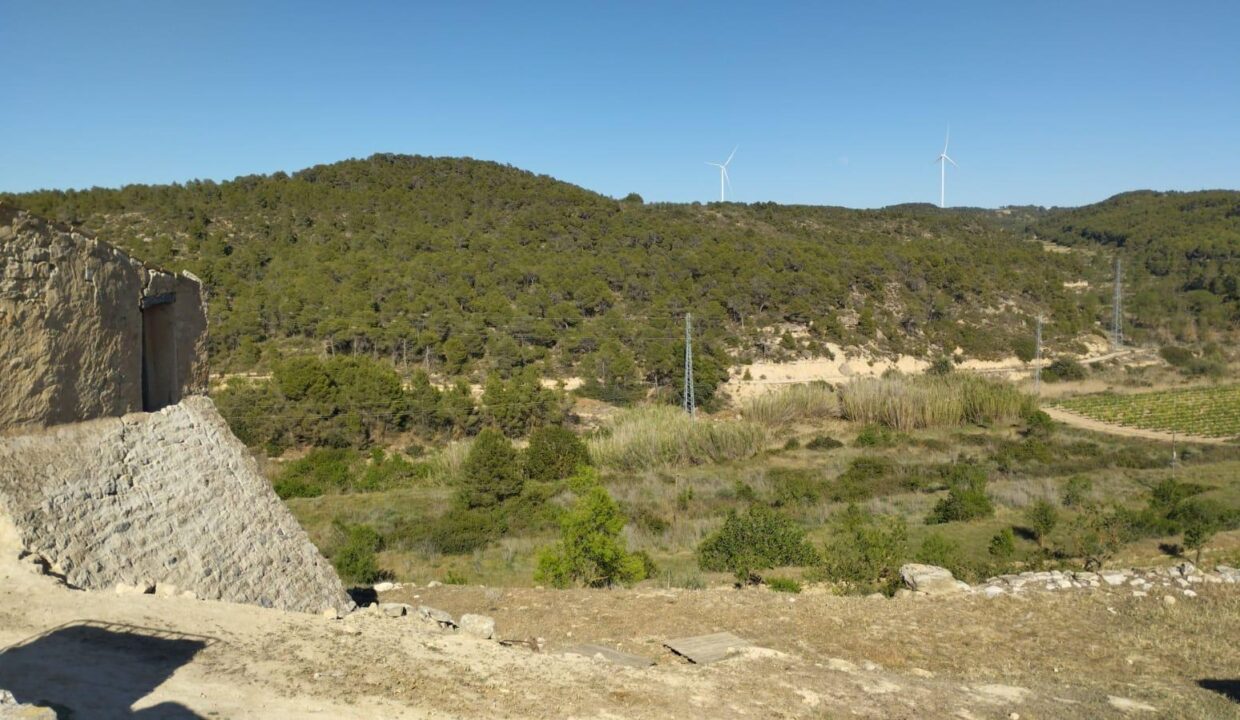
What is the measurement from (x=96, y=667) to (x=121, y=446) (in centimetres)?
269

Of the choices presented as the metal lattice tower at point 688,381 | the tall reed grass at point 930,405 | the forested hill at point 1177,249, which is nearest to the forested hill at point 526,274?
the metal lattice tower at point 688,381

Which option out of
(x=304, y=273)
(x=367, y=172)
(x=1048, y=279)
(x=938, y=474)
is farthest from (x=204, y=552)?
(x=1048, y=279)

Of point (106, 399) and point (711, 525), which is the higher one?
point (106, 399)

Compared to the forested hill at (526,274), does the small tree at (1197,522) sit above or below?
below

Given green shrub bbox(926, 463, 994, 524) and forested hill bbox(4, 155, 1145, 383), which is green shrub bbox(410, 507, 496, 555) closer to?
green shrub bbox(926, 463, 994, 524)

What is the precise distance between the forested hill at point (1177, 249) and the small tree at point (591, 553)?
226ft

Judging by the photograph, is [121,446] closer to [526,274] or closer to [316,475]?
[316,475]

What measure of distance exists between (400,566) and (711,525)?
8.49 metres

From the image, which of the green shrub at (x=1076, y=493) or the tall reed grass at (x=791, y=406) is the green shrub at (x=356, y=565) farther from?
the tall reed grass at (x=791, y=406)

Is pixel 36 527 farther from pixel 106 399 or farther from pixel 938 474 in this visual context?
pixel 938 474

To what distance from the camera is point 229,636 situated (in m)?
6.82

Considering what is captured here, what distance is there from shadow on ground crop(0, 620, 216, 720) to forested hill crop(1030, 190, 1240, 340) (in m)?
77.0

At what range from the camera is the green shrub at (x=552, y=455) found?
3019cm

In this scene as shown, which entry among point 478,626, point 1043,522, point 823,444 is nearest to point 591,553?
point 478,626
